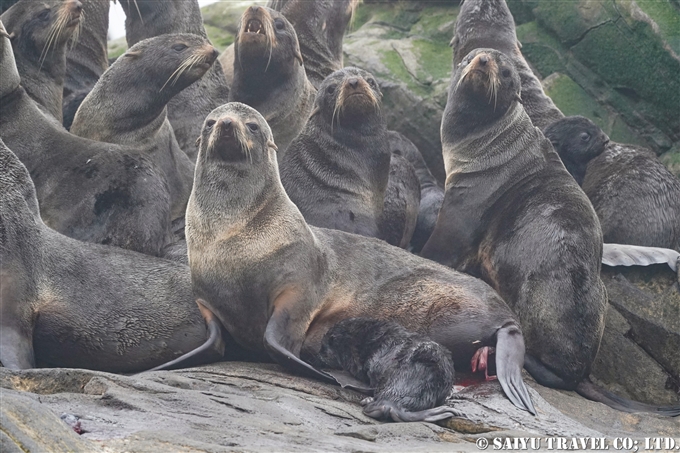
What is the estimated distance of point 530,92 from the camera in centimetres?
1198

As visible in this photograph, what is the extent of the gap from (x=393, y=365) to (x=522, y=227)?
9.00 ft

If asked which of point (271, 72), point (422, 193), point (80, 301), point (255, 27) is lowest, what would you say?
point (422, 193)

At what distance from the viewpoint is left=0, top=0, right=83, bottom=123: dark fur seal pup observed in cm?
1048

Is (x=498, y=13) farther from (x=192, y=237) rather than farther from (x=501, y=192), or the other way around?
(x=192, y=237)

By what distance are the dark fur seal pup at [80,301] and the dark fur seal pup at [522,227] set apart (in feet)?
8.03

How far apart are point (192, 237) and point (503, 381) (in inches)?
87.3

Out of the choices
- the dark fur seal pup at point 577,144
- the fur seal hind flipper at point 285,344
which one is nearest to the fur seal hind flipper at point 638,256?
the dark fur seal pup at point 577,144

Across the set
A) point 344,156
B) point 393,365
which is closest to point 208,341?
point 393,365

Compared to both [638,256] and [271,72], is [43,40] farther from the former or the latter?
[638,256]

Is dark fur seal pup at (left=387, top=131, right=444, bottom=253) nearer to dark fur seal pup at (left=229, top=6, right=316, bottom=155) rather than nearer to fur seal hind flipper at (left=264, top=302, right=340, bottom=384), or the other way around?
dark fur seal pup at (left=229, top=6, right=316, bottom=155)

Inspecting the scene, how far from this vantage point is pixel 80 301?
715cm

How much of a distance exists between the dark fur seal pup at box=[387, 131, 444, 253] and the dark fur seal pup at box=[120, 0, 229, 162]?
178cm

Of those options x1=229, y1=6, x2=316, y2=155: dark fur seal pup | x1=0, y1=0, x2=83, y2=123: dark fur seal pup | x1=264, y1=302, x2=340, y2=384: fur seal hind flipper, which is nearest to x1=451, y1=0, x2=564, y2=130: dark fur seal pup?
x1=229, y1=6, x2=316, y2=155: dark fur seal pup

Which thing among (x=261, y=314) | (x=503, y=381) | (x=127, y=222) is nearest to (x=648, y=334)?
(x=503, y=381)
